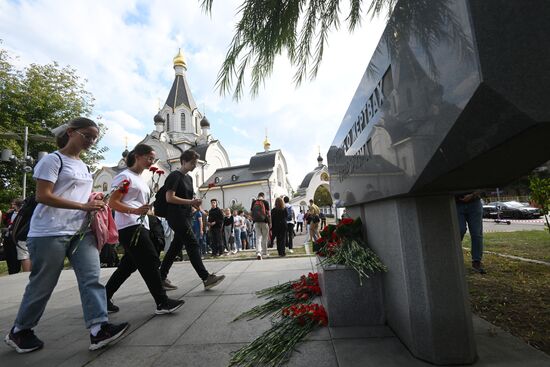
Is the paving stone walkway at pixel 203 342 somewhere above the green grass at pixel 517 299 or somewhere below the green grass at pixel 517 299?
above

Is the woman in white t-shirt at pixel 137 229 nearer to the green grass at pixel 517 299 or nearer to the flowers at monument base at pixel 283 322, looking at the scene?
the flowers at monument base at pixel 283 322

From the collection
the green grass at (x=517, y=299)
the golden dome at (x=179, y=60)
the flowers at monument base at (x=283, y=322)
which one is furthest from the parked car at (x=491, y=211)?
the golden dome at (x=179, y=60)

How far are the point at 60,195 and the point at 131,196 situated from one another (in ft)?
2.71

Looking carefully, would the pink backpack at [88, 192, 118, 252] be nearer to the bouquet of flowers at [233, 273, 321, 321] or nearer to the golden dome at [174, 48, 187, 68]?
the bouquet of flowers at [233, 273, 321, 321]

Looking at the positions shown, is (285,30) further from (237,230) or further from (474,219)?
(237,230)

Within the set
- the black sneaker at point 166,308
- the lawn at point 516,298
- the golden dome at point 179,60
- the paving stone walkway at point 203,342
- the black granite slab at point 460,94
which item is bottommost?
the lawn at point 516,298

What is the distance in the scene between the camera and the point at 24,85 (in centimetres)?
1894

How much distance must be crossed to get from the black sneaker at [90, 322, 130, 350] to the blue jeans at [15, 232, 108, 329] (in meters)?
0.07

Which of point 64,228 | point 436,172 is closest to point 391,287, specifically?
point 436,172

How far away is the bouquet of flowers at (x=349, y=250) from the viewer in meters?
2.55

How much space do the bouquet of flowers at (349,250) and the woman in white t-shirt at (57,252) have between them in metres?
1.96

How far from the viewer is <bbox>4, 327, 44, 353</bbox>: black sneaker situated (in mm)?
2414

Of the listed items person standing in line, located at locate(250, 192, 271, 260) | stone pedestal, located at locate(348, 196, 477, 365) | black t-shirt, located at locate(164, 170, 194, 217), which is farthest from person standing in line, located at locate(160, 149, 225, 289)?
person standing in line, located at locate(250, 192, 271, 260)

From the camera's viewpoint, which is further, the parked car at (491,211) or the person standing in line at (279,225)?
the parked car at (491,211)
